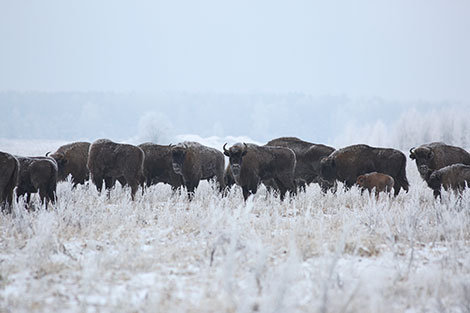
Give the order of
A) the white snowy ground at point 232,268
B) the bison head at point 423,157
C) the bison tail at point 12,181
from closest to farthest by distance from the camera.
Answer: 1. the white snowy ground at point 232,268
2. the bison tail at point 12,181
3. the bison head at point 423,157

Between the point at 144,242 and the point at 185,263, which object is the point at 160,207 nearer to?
the point at 144,242

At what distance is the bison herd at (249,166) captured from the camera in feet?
31.5

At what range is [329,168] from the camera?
11844 mm

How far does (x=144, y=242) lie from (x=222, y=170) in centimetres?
727

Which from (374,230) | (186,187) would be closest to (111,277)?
(374,230)

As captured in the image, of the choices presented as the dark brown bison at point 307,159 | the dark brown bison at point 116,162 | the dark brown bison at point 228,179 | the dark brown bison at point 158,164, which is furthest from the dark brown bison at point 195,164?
the dark brown bison at point 307,159

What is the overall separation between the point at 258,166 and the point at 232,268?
6.53m

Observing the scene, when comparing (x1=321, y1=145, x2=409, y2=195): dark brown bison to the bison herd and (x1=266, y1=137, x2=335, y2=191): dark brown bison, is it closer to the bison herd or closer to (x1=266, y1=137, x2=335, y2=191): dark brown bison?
the bison herd

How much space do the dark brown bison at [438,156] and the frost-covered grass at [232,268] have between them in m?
4.68

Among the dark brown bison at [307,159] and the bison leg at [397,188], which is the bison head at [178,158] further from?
the bison leg at [397,188]

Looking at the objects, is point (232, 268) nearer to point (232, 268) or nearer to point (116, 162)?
point (232, 268)

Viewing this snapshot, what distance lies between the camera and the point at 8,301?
3.75 meters

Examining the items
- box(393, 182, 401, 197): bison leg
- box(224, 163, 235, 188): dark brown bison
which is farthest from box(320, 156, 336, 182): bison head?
box(224, 163, 235, 188): dark brown bison

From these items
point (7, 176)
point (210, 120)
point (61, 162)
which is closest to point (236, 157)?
point (7, 176)
